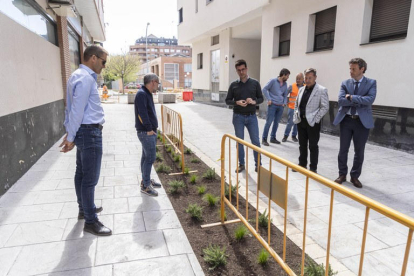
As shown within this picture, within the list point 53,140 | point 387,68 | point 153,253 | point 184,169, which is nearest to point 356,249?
point 153,253

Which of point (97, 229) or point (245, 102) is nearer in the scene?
point (97, 229)

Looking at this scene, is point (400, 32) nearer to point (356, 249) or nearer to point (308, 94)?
point (308, 94)

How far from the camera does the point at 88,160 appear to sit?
9.78 feet

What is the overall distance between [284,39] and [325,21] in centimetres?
235

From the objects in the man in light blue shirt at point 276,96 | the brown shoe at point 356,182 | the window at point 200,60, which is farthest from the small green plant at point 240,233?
the window at point 200,60

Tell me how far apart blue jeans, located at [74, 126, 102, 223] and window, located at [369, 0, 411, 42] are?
7.23m

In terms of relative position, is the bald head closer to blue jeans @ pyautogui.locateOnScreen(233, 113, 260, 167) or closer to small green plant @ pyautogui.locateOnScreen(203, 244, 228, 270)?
blue jeans @ pyautogui.locateOnScreen(233, 113, 260, 167)

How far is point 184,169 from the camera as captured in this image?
5.38 m

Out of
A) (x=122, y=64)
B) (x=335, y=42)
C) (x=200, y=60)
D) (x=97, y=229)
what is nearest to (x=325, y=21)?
(x=335, y=42)

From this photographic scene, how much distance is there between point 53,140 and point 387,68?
870cm

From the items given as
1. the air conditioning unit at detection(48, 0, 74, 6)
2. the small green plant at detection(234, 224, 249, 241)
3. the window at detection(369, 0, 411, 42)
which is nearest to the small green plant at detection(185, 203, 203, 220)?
the small green plant at detection(234, 224, 249, 241)

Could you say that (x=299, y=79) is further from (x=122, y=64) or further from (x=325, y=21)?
(x=122, y=64)

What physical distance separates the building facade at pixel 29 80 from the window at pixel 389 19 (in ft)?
26.9

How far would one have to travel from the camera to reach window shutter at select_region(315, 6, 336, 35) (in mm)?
8836
